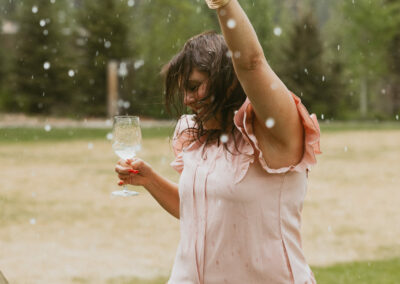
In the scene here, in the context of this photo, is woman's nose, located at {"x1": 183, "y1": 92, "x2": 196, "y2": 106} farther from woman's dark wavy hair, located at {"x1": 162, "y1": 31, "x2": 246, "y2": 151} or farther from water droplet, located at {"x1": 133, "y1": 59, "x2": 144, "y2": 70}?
water droplet, located at {"x1": 133, "y1": 59, "x2": 144, "y2": 70}

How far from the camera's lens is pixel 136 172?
9.43 ft

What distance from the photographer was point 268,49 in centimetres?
3938

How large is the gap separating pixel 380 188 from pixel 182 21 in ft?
106

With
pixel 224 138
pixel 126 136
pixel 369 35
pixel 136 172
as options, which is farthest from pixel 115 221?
pixel 369 35

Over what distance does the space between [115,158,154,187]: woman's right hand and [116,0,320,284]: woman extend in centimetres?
49

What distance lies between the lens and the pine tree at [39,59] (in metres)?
38.5

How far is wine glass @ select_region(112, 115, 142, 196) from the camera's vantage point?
10.6 ft

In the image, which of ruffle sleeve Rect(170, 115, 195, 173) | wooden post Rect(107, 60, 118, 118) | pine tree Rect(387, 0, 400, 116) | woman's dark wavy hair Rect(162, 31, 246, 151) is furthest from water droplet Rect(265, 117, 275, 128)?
pine tree Rect(387, 0, 400, 116)

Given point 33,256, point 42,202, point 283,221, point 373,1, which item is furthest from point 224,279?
point 373,1

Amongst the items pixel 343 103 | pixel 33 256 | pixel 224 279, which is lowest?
pixel 343 103

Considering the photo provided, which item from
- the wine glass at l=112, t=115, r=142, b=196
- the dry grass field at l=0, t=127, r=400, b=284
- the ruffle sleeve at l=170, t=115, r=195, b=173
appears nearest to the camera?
the ruffle sleeve at l=170, t=115, r=195, b=173

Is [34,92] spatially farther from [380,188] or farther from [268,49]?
[380,188]

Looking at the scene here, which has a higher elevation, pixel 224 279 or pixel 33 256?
pixel 224 279

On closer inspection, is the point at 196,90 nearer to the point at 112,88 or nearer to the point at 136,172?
the point at 136,172
